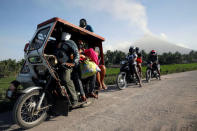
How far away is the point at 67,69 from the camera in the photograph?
2.81 m

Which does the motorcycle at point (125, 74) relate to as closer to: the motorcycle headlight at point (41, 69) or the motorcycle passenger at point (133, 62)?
the motorcycle passenger at point (133, 62)

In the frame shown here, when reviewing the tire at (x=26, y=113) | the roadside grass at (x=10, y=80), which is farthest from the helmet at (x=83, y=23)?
the roadside grass at (x=10, y=80)

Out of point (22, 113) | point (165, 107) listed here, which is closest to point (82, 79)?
point (22, 113)

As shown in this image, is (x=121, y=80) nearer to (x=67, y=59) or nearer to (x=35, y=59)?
(x=67, y=59)

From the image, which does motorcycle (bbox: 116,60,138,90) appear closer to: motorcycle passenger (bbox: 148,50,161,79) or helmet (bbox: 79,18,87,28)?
motorcycle passenger (bbox: 148,50,161,79)

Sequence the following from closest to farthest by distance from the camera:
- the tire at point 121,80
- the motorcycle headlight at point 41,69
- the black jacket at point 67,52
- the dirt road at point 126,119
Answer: the dirt road at point 126,119 → the motorcycle headlight at point 41,69 → the black jacket at point 67,52 → the tire at point 121,80

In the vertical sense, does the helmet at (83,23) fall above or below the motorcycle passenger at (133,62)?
above

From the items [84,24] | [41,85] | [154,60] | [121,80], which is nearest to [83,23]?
[84,24]

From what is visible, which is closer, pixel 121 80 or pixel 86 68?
pixel 86 68

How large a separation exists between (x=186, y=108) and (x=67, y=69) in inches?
118

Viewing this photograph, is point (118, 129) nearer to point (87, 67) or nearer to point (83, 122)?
point (83, 122)

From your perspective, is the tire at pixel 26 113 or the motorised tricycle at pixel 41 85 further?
the motorised tricycle at pixel 41 85

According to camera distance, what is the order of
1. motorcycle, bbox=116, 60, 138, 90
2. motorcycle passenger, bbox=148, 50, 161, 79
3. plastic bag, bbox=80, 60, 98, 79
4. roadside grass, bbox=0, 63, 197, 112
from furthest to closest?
1. motorcycle passenger, bbox=148, 50, 161, 79
2. motorcycle, bbox=116, 60, 138, 90
3. roadside grass, bbox=0, 63, 197, 112
4. plastic bag, bbox=80, 60, 98, 79

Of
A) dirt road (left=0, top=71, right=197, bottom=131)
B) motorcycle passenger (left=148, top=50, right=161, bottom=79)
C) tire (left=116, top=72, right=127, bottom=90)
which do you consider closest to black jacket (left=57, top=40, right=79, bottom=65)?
dirt road (left=0, top=71, right=197, bottom=131)
